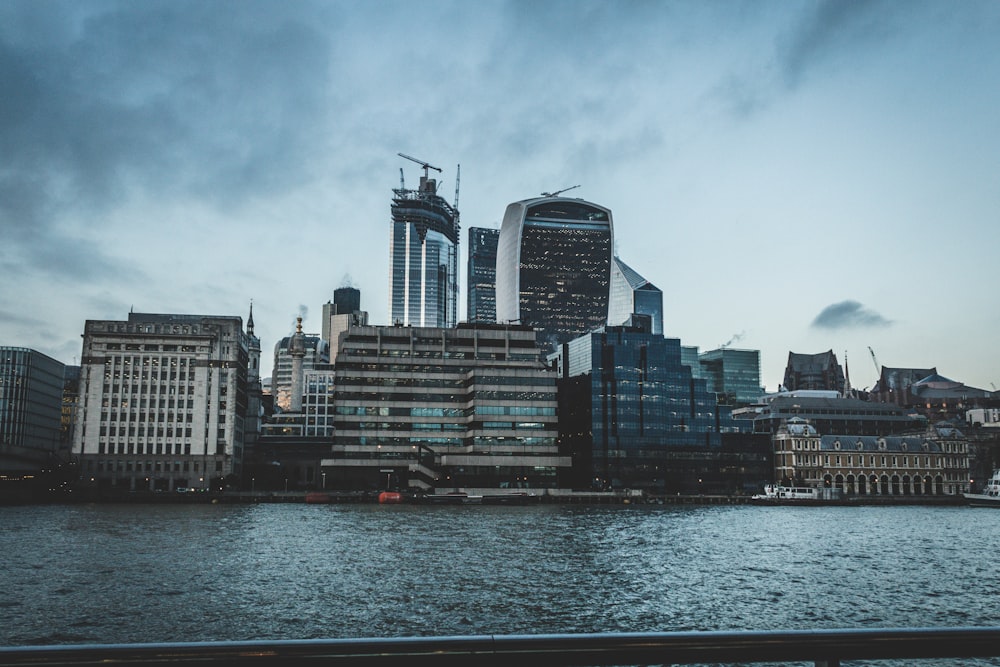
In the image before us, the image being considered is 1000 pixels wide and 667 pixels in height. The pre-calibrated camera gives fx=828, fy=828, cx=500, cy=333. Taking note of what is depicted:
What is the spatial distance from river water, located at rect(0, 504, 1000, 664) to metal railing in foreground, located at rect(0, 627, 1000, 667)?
3714cm

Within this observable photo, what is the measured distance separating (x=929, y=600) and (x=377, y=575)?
40396mm

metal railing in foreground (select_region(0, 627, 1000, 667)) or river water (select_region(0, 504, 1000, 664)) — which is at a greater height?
metal railing in foreground (select_region(0, 627, 1000, 667))

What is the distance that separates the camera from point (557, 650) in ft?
19.2

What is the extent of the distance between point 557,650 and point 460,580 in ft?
191

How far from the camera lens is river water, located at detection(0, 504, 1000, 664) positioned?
4666 cm

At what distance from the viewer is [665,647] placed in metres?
5.77

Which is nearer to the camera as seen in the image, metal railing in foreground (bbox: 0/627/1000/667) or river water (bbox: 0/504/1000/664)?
metal railing in foreground (bbox: 0/627/1000/667)

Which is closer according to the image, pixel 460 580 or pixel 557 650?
pixel 557 650

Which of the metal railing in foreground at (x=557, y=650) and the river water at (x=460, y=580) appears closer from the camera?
the metal railing in foreground at (x=557, y=650)

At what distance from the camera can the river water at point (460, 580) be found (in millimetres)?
Answer: 46656

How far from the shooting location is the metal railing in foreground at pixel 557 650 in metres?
5.53

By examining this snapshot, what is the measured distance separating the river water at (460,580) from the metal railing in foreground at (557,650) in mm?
37140

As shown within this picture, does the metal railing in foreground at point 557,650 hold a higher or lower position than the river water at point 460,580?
higher

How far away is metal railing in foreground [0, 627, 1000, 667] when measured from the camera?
553cm
